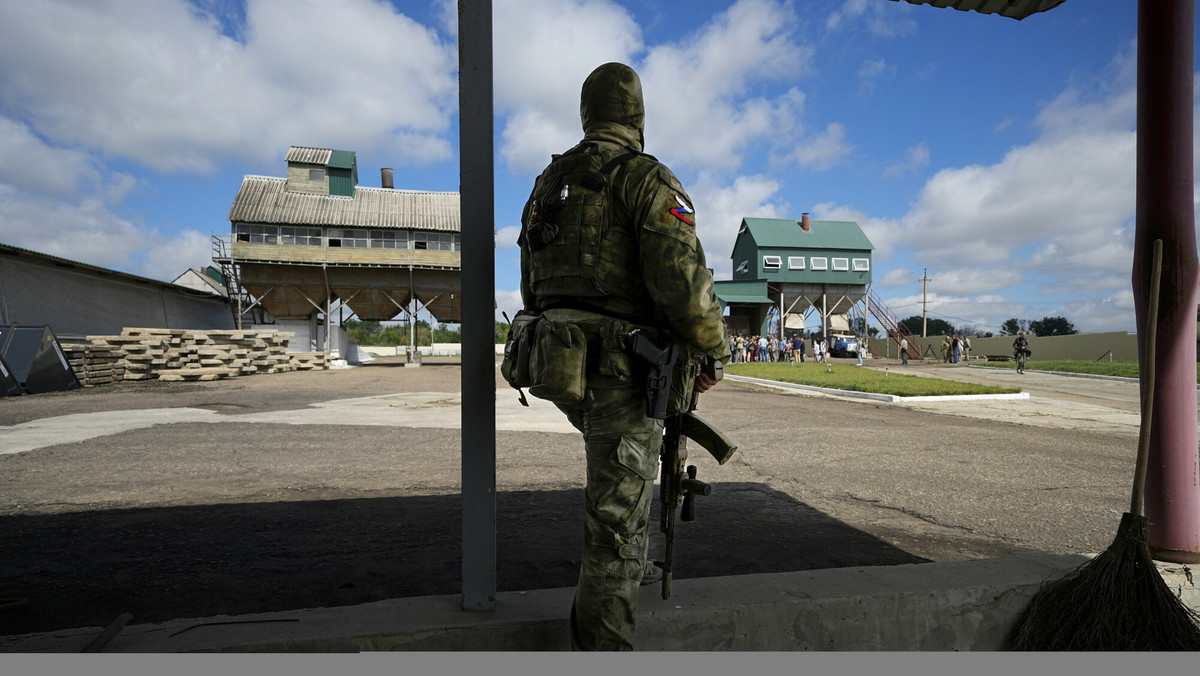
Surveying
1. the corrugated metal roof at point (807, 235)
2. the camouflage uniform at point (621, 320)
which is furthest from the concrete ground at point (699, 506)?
the corrugated metal roof at point (807, 235)

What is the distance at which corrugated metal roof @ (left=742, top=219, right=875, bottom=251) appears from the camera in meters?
39.8

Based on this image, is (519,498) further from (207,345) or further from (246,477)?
(207,345)

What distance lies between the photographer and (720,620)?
2.27m

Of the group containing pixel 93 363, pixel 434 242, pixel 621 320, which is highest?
pixel 434 242

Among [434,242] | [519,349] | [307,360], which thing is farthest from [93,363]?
[519,349]

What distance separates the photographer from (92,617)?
2451 mm

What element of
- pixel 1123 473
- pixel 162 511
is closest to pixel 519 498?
pixel 162 511

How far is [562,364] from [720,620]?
→ 3.82 feet

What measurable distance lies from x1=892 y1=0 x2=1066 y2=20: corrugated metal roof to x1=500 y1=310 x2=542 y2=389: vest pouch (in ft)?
10.00

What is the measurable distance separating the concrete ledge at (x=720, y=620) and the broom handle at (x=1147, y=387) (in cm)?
45

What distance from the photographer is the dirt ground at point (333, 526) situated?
2811 mm

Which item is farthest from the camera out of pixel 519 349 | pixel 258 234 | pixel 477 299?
pixel 258 234

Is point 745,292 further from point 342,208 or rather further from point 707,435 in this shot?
point 707,435

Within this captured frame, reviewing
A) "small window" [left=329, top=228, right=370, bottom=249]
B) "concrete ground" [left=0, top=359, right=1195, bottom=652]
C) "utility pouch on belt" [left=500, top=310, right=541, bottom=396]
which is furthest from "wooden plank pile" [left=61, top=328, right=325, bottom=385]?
"utility pouch on belt" [left=500, top=310, right=541, bottom=396]
